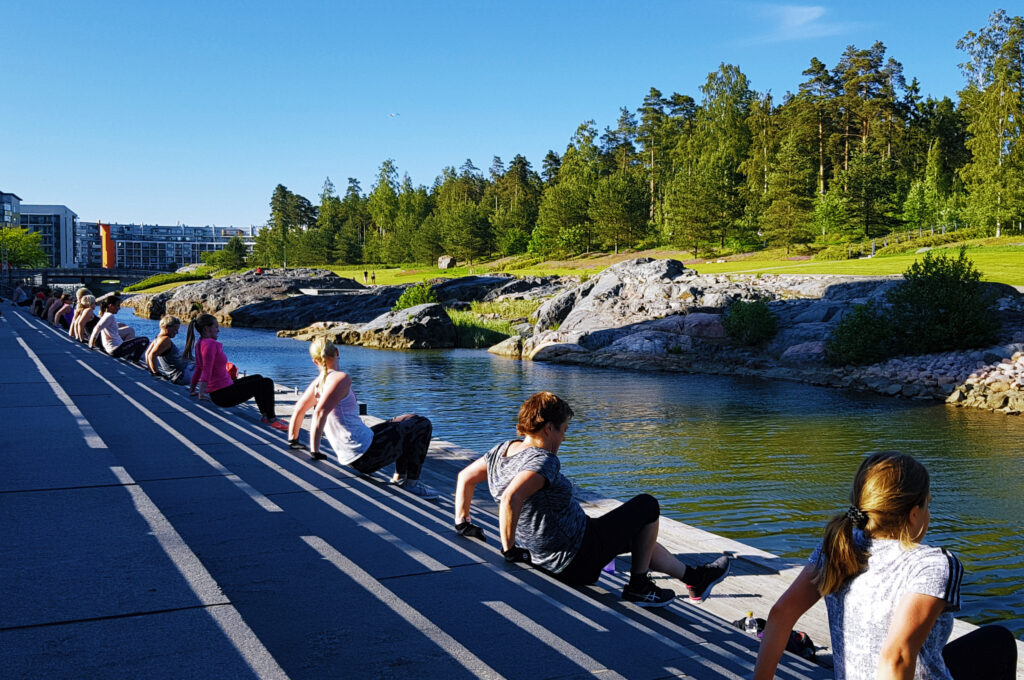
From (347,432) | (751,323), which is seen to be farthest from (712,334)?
(347,432)

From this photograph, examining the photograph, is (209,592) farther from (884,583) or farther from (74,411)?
(74,411)

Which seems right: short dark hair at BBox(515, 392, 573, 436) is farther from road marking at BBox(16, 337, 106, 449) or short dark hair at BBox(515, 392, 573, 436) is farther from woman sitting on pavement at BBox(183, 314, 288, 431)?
woman sitting on pavement at BBox(183, 314, 288, 431)

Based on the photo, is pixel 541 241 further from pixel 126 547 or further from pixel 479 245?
pixel 126 547

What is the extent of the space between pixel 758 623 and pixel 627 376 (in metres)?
21.1

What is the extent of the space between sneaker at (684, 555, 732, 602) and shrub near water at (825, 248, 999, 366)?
21.0 meters

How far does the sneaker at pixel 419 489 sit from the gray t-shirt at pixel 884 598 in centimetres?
488

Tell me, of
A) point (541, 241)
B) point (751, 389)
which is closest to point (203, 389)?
point (751, 389)

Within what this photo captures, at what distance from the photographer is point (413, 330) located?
36781mm

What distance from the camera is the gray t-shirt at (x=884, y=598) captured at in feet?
9.00

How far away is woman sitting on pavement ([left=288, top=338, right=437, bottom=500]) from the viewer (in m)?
7.86

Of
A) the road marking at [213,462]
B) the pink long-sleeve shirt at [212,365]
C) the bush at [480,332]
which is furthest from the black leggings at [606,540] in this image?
the bush at [480,332]

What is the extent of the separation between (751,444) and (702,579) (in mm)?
9389

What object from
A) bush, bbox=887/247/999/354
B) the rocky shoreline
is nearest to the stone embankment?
the rocky shoreline

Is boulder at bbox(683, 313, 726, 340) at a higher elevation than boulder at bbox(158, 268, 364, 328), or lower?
lower
